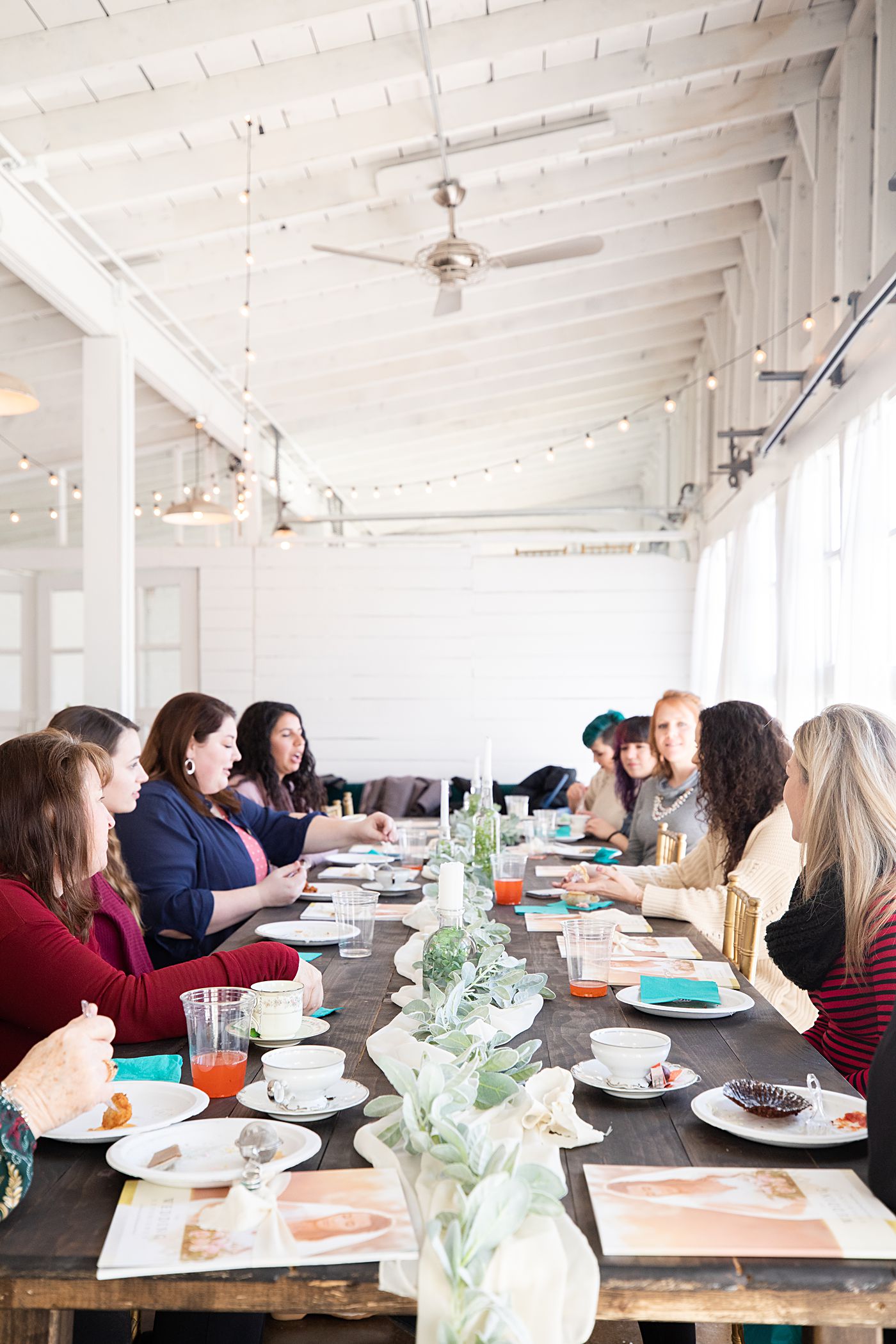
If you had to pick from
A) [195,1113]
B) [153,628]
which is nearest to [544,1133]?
[195,1113]

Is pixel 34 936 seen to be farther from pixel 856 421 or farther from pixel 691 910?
pixel 856 421

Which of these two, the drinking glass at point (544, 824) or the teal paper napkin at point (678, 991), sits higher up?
the teal paper napkin at point (678, 991)

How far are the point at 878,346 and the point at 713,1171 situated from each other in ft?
12.4

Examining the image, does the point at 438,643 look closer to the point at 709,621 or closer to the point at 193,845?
the point at 709,621

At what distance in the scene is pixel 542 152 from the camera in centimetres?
522

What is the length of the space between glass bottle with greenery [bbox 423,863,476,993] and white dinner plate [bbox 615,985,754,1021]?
338mm

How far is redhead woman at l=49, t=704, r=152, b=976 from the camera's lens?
2.17 metres

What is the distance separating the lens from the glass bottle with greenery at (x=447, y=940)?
1729 millimetres

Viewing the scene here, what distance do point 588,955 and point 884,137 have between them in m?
3.37

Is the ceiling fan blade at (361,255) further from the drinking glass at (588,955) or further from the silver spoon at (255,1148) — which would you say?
the silver spoon at (255,1148)

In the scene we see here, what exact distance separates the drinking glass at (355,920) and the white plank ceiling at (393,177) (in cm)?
321

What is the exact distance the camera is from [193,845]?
120 inches

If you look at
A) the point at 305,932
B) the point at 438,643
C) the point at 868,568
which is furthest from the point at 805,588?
the point at 305,932

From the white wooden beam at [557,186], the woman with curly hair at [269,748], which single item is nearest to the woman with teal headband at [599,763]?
the woman with curly hair at [269,748]
